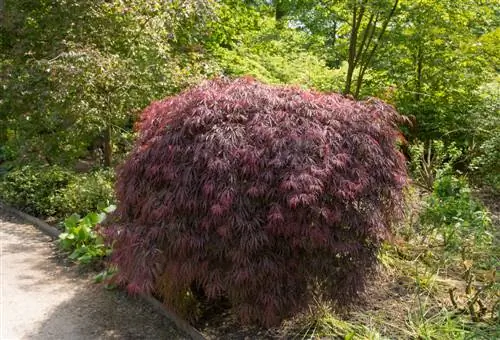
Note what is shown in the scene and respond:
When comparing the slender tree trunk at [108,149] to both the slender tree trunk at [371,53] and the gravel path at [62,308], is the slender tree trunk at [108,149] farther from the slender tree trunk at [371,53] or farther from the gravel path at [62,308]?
the slender tree trunk at [371,53]

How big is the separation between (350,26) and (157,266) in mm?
7173

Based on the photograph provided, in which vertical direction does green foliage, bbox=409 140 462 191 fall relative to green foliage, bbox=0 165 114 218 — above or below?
above

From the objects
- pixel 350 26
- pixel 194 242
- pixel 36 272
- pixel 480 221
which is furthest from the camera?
pixel 350 26

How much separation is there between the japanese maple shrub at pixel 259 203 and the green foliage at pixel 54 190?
9.73 feet

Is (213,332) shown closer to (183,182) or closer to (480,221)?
(183,182)

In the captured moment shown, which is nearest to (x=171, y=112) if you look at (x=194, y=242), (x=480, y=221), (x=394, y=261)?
(x=194, y=242)

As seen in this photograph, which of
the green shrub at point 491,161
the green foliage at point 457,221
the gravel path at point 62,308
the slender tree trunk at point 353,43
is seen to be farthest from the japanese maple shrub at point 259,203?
Result: the slender tree trunk at point 353,43

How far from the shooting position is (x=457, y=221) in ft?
16.2

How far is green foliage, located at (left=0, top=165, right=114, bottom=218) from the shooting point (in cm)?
660

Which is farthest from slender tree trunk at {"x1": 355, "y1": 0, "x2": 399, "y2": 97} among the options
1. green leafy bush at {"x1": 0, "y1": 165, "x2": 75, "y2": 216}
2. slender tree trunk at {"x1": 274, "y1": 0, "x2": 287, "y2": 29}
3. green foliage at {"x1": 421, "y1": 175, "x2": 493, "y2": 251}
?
green leafy bush at {"x1": 0, "y1": 165, "x2": 75, "y2": 216}

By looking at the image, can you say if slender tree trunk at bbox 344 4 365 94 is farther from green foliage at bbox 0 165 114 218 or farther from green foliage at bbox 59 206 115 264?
green foliage at bbox 59 206 115 264

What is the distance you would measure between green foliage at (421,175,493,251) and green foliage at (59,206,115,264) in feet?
10.5

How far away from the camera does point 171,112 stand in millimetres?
3943

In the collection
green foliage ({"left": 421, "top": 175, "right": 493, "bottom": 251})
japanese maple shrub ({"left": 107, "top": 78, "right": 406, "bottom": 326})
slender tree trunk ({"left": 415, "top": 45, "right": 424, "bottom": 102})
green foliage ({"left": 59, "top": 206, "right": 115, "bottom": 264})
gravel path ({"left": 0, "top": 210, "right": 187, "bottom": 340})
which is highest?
slender tree trunk ({"left": 415, "top": 45, "right": 424, "bottom": 102})
